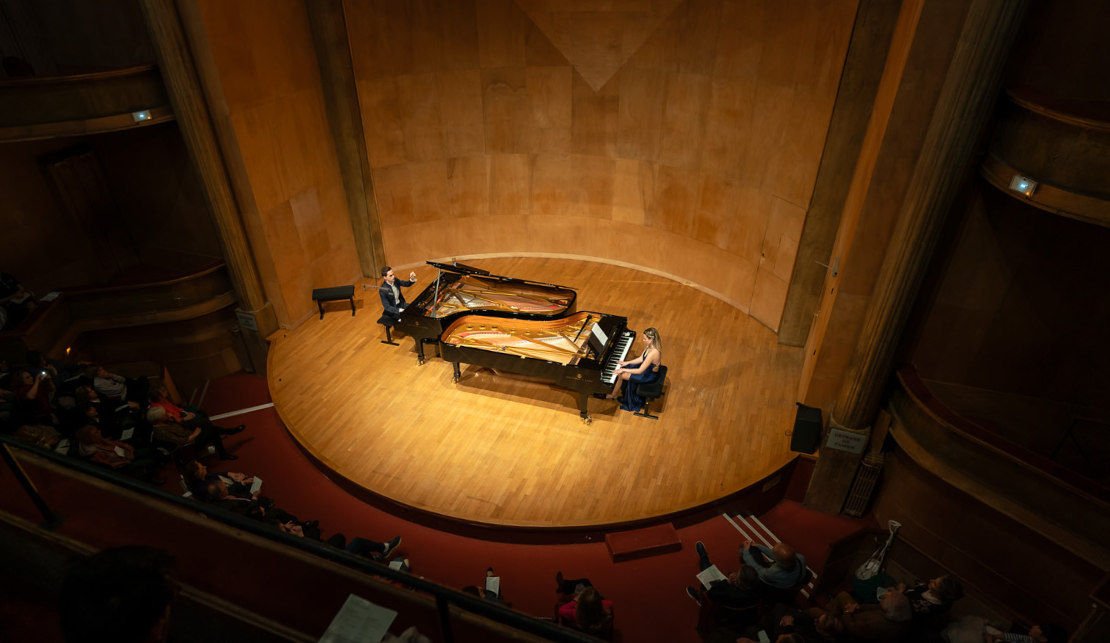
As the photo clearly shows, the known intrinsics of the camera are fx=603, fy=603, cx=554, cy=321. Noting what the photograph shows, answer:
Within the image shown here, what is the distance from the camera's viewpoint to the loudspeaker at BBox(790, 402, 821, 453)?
6.13 m

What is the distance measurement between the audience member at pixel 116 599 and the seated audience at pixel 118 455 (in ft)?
15.8

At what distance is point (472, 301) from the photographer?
7980 mm

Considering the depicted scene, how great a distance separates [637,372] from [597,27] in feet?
17.5

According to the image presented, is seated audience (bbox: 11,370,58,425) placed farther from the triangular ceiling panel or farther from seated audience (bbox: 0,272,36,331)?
the triangular ceiling panel

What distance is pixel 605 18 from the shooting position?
8781mm

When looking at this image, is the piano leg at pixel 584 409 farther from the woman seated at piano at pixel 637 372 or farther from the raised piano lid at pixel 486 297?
the raised piano lid at pixel 486 297

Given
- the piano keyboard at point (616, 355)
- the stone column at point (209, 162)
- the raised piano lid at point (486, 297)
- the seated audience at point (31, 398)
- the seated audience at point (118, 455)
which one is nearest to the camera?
the seated audience at point (118, 455)

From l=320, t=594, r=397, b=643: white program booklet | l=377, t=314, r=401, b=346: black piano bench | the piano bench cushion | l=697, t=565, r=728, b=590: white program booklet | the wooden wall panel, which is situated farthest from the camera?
the piano bench cushion

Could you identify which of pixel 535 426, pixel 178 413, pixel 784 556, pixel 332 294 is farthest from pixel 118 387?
pixel 784 556

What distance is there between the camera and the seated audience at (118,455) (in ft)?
18.9

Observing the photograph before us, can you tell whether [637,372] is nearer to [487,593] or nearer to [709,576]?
[709,576]

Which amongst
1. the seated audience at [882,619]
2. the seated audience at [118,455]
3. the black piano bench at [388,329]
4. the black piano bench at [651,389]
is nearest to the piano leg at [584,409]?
the black piano bench at [651,389]

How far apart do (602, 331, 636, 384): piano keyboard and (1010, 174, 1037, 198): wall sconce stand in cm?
390

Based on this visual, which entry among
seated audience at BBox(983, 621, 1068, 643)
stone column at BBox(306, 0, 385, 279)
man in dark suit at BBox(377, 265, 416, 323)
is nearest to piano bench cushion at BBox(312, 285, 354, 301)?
man in dark suit at BBox(377, 265, 416, 323)
